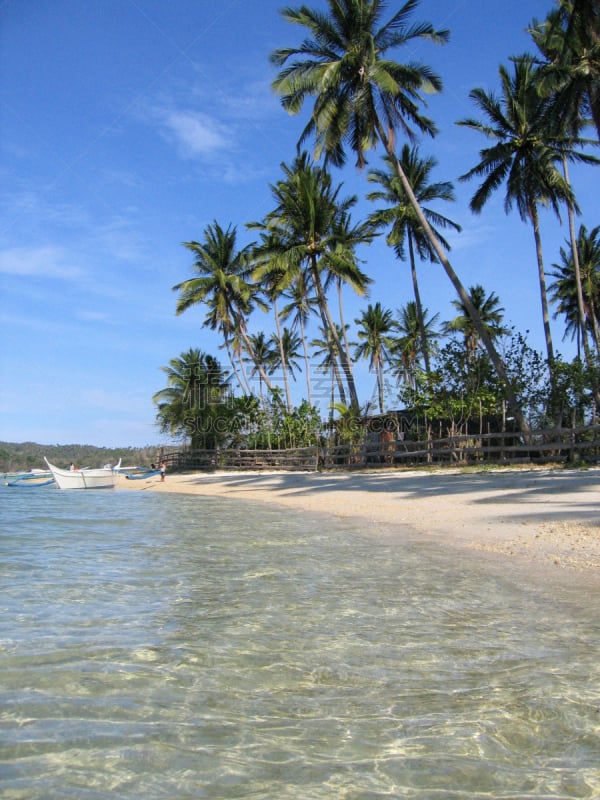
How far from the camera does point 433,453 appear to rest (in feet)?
66.1

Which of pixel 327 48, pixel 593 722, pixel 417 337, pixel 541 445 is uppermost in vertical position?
pixel 327 48

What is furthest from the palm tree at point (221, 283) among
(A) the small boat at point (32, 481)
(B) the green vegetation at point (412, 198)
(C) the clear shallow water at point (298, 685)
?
(C) the clear shallow water at point (298, 685)

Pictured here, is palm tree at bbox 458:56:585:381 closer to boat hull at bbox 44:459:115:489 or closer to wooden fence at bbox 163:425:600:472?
wooden fence at bbox 163:425:600:472

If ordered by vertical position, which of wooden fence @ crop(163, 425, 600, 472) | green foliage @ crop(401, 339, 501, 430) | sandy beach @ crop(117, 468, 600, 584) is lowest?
sandy beach @ crop(117, 468, 600, 584)

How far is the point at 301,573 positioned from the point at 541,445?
1191cm

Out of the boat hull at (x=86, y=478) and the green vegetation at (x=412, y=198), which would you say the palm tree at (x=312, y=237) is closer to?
the green vegetation at (x=412, y=198)

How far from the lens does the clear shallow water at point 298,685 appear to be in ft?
7.25

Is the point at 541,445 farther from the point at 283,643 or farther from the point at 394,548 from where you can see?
the point at 283,643

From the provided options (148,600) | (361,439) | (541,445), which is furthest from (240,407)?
(148,600)

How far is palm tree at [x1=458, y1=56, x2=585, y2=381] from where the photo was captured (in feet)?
70.4

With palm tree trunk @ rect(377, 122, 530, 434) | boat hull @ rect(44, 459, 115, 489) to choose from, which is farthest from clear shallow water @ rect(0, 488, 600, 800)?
boat hull @ rect(44, 459, 115, 489)

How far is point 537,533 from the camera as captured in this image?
305 inches

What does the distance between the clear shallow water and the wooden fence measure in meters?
11.1

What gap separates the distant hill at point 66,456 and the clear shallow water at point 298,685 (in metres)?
41.7
